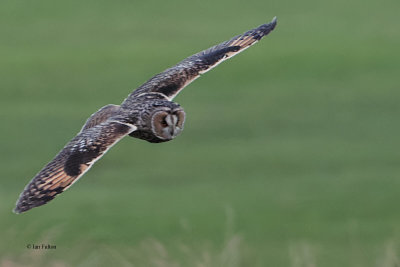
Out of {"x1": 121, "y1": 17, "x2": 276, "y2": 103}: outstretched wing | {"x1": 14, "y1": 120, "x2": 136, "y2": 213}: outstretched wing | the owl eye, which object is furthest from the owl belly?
{"x1": 121, "y1": 17, "x2": 276, "y2": 103}: outstretched wing

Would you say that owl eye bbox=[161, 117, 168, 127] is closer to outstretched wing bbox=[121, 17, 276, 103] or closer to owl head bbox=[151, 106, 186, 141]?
owl head bbox=[151, 106, 186, 141]

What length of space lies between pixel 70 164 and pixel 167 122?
1.05m

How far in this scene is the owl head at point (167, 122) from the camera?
1004cm

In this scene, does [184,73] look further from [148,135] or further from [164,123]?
[164,123]

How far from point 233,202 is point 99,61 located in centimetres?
1067

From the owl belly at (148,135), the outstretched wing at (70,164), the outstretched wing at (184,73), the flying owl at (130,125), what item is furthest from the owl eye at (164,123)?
the outstretched wing at (184,73)

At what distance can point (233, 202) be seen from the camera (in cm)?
1573

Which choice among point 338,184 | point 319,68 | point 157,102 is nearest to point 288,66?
point 319,68

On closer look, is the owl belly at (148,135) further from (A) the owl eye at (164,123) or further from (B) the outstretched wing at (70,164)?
(B) the outstretched wing at (70,164)

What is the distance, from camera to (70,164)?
9234mm

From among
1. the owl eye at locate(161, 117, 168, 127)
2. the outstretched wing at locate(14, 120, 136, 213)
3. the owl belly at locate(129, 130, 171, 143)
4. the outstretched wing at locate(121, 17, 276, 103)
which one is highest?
the outstretched wing at locate(121, 17, 276, 103)

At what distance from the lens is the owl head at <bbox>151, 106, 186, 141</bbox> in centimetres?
1004

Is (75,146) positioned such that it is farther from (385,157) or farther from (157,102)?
(385,157)

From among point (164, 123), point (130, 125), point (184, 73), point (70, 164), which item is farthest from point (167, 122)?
point (184, 73)
